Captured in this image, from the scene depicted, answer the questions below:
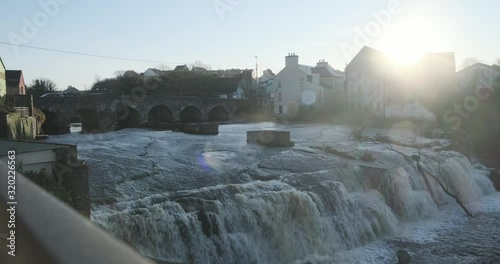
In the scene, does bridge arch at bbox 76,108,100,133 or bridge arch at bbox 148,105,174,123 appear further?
bridge arch at bbox 148,105,174,123

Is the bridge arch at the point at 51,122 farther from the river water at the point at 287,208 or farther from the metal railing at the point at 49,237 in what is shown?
the metal railing at the point at 49,237

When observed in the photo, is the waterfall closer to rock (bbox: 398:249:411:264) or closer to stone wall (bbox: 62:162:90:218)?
stone wall (bbox: 62:162:90:218)

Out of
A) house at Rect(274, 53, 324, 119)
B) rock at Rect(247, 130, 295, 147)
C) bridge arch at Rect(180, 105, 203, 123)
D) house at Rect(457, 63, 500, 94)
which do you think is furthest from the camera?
house at Rect(274, 53, 324, 119)

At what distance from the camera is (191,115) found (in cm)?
6253

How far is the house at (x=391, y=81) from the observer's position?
1951 inches

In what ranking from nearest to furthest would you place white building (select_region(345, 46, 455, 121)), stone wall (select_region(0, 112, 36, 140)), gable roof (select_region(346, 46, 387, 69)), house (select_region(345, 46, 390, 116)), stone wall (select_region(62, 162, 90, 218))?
1. stone wall (select_region(62, 162, 90, 218))
2. stone wall (select_region(0, 112, 36, 140))
3. white building (select_region(345, 46, 455, 121))
4. house (select_region(345, 46, 390, 116))
5. gable roof (select_region(346, 46, 387, 69))

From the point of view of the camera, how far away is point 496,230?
15.7 metres

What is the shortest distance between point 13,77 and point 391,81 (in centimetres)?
5288

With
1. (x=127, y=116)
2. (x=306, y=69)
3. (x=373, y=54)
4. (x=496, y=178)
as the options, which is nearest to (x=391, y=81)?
(x=373, y=54)

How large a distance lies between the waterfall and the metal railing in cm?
913

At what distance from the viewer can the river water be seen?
37.8 ft

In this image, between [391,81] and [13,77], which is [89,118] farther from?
[391,81]

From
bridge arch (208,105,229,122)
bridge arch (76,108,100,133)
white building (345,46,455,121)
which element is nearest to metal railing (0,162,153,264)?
bridge arch (76,108,100,133)

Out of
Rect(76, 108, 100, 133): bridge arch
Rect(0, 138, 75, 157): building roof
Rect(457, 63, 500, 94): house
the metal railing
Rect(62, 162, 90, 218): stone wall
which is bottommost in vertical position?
Rect(62, 162, 90, 218): stone wall
